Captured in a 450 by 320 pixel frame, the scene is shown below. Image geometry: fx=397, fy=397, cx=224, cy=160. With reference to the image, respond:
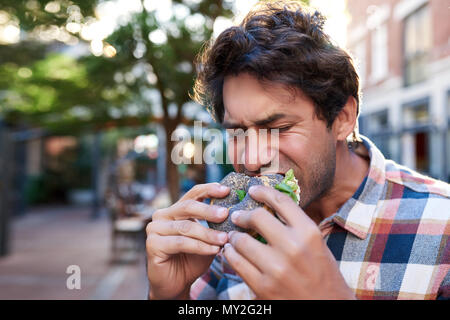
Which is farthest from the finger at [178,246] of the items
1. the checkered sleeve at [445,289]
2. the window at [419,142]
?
the window at [419,142]

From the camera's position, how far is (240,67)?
163cm

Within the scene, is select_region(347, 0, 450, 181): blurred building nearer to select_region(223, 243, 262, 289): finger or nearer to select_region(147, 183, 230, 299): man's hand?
select_region(147, 183, 230, 299): man's hand

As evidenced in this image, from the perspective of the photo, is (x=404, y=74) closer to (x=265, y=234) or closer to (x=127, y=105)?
(x=127, y=105)

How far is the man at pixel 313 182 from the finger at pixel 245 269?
0.49 ft

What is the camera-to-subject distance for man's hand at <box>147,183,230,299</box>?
4.20ft

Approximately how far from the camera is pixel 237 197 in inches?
54.4

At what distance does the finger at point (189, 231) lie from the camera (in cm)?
124

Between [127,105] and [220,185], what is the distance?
4678 mm

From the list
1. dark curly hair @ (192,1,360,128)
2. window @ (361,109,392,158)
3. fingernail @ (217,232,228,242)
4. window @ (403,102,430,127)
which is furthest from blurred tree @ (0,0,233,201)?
window @ (403,102,430,127)

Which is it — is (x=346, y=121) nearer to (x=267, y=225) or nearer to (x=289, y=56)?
(x=289, y=56)

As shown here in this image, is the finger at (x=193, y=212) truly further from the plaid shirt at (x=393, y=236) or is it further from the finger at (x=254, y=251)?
the plaid shirt at (x=393, y=236)

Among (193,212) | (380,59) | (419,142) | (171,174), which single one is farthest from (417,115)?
(193,212)

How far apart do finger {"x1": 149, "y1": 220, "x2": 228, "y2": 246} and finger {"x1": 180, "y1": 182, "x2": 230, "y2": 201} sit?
11 centimetres

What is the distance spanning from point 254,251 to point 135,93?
4.23 metres
